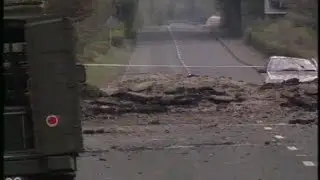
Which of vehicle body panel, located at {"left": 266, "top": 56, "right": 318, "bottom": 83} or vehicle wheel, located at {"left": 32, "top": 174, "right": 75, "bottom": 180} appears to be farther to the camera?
vehicle body panel, located at {"left": 266, "top": 56, "right": 318, "bottom": 83}

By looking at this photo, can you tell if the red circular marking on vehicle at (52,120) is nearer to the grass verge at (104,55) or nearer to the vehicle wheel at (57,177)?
the vehicle wheel at (57,177)

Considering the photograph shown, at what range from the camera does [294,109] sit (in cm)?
2120

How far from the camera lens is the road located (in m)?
12.1

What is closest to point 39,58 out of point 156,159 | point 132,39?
point 156,159

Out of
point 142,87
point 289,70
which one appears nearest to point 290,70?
point 289,70

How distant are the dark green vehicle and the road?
10.1 feet

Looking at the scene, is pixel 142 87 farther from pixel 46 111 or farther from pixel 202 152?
pixel 46 111

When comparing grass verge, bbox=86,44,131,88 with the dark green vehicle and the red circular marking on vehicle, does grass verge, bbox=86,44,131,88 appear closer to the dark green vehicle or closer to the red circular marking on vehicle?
the dark green vehicle

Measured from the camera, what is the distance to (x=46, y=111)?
343 inches

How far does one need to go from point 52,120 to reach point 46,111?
11 centimetres

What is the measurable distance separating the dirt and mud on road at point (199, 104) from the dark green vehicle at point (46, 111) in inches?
416

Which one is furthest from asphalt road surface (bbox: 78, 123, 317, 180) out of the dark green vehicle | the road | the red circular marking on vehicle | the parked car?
the parked car

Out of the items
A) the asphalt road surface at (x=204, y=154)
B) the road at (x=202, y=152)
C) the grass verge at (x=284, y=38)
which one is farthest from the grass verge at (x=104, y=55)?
the asphalt road surface at (x=204, y=154)

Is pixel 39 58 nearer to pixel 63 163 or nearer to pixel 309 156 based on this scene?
pixel 63 163
